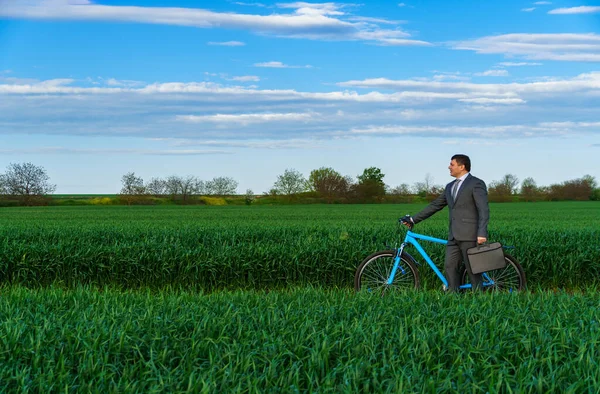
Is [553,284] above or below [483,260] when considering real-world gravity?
below

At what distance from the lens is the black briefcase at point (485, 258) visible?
971 cm

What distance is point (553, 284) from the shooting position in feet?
46.8

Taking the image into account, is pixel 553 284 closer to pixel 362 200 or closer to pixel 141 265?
pixel 141 265

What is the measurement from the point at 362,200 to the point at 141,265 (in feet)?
187

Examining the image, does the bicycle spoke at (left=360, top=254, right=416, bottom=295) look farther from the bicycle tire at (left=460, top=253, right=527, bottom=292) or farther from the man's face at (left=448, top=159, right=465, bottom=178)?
the man's face at (left=448, top=159, right=465, bottom=178)

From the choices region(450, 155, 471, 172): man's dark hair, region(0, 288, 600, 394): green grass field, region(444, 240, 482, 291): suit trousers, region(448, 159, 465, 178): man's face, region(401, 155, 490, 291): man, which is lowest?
region(0, 288, 600, 394): green grass field

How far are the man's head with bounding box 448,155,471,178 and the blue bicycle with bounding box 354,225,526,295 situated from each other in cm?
114

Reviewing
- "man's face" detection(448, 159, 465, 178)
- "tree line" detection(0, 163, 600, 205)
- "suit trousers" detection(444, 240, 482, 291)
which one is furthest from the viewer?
"tree line" detection(0, 163, 600, 205)

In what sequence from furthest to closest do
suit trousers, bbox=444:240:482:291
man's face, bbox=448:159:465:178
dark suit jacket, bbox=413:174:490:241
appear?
suit trousers, bbox=444:240:482:291, man's face, bbox=448:159:465:178, dark suit jacket, bbox=413:174:490:241

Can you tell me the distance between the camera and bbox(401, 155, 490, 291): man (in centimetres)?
970

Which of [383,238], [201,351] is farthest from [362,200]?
[201,351]

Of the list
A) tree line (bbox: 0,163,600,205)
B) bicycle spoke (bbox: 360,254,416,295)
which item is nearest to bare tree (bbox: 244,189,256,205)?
tree line (bbox: 0,163,600,205)

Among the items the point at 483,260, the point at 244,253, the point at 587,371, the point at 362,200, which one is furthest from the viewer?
the point at 362,200

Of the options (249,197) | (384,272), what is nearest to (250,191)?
(249,197)
